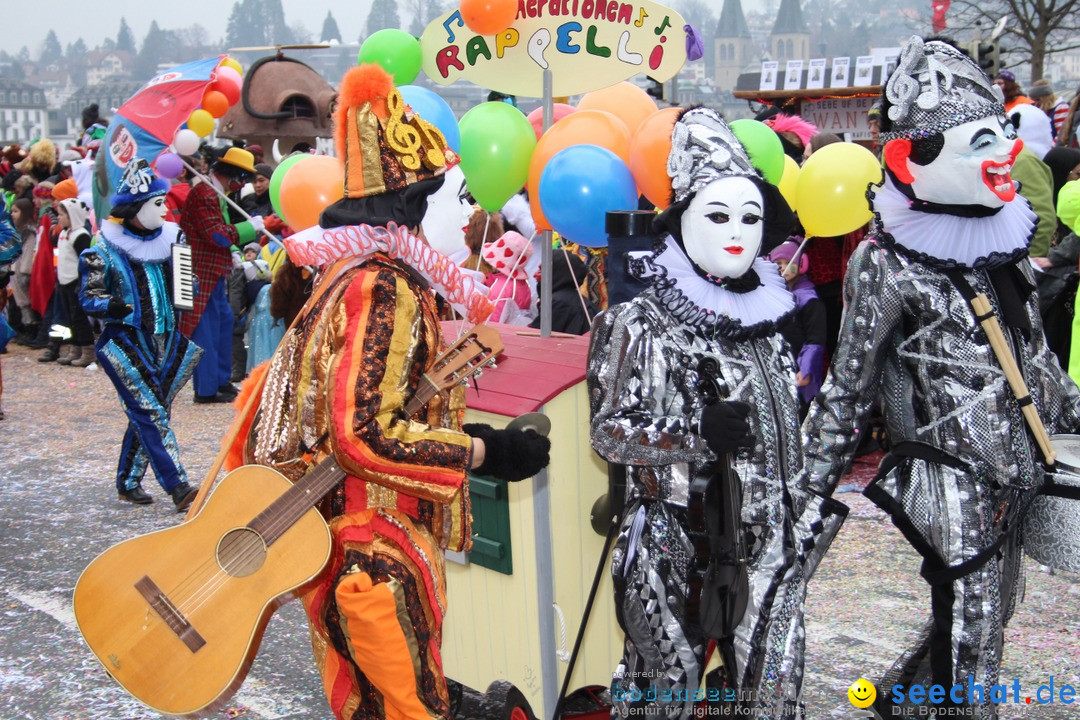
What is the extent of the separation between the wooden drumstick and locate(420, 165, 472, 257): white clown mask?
1495 mm

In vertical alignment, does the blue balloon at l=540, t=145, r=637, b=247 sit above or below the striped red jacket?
above

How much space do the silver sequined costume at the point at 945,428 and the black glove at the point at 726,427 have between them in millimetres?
613

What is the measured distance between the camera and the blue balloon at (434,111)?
12.4ft

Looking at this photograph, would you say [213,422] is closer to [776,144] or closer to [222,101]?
[222,101]

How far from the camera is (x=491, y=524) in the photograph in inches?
138

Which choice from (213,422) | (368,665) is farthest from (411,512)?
(213,422)

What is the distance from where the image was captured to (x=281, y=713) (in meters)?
4.14

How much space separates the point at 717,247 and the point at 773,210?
23 cm

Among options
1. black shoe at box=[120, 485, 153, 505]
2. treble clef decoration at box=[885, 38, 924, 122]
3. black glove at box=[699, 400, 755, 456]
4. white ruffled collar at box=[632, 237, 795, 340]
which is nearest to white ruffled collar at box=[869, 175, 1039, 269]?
treble clef decoration at box=[885, 38, 924, 122]

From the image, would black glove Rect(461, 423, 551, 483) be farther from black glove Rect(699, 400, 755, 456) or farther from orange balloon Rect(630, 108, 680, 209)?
orange balloon Rect(630, 108, 680, 209)

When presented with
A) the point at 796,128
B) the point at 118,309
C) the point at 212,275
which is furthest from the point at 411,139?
the point at 212,275

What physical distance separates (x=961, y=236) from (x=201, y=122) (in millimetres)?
5693

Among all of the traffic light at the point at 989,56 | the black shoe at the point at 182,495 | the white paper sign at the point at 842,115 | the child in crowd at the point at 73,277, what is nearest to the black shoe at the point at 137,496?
the black shoe at the point at 182,495

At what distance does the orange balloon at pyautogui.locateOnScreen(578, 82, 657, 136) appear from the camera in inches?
179
